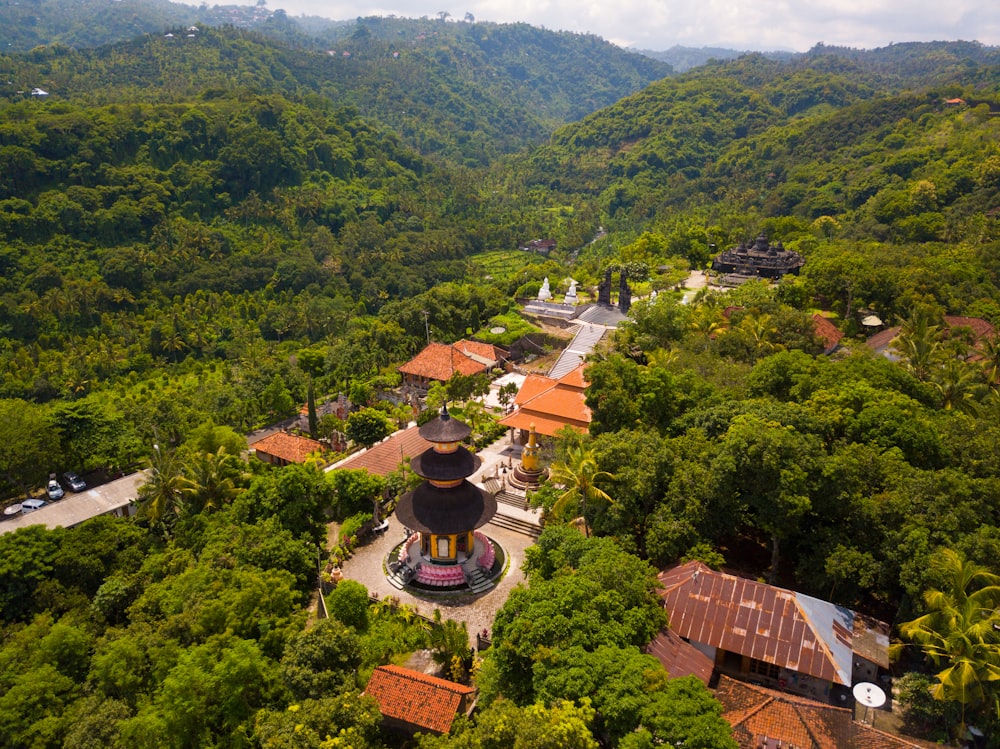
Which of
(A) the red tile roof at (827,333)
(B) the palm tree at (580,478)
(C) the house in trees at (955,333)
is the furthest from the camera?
(A) the red tile roof at (827,333)

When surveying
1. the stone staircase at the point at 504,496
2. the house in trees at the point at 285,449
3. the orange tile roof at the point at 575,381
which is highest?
the orange tile roof at the point at 575,381

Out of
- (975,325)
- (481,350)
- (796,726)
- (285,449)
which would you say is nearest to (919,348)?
(975,325)

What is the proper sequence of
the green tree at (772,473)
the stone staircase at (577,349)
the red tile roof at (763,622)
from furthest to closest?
the stone staircase at (577,349) < the green tree at (772,473) < the red tile roof at (763,622)

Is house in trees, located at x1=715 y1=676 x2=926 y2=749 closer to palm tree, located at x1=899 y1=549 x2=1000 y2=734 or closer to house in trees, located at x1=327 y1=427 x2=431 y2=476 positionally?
palm tree, located at x1=899 y1=549 x2=1000 y2=734

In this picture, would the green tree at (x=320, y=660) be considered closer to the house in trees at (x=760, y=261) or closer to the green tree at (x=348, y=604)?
the green tree at (x=348, y=604)

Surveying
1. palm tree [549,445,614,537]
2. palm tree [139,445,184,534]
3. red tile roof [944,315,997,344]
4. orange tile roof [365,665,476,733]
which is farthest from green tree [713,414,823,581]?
red tile roof [944,315,997,344]

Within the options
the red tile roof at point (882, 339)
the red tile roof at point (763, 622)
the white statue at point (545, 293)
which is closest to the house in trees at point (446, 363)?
the white statue at point (545, 293)

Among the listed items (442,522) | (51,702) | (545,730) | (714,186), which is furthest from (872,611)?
(714,186)
